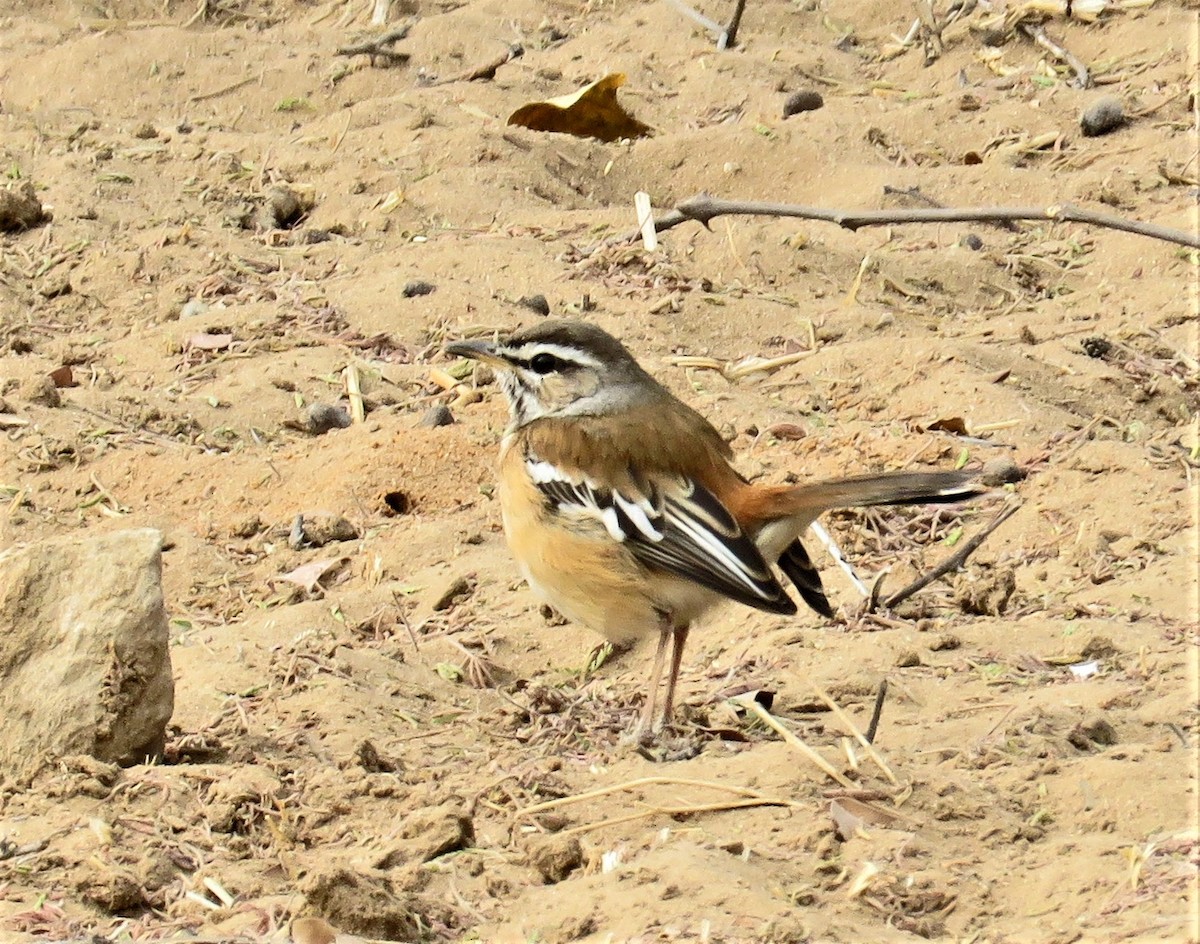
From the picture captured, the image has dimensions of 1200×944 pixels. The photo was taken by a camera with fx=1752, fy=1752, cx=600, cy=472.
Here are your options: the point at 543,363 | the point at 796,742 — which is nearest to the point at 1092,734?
the point at 796,742

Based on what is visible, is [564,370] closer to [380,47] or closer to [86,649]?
[86,649]

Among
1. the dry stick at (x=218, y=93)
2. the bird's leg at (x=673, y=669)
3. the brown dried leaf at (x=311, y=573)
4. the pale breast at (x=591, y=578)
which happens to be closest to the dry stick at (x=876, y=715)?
the bird's leg at (x=673, y=669)

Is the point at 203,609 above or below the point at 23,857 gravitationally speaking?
below

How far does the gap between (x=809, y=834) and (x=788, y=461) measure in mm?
2886

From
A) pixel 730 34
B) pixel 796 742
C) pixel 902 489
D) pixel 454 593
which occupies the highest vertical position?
pixel 902 489

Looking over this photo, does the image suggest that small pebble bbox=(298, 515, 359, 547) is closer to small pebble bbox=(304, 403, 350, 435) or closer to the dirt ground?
the dirt ground

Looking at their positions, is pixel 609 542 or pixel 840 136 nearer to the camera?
pixel 609 542

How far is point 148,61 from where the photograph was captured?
11930 millimetres

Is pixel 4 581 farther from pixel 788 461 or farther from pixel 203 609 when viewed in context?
pixel 788 461

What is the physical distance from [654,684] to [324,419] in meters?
2.90

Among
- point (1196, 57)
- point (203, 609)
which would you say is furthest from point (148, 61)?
point (1196, 57)

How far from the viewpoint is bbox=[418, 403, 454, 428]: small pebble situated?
8.10m

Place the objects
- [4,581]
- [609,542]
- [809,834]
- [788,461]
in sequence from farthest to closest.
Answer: [788,461]
[609,542]
[4,581]
[809,834]

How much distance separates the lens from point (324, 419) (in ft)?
27.0
